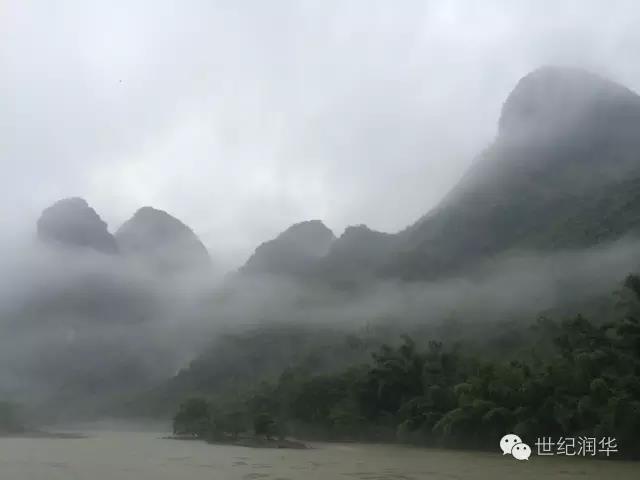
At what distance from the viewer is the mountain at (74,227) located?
68250mm

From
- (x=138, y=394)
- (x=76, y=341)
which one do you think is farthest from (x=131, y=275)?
(x=138, y=394)

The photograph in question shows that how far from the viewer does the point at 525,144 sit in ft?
166

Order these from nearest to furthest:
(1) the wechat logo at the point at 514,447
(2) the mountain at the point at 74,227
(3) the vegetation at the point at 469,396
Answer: (1) the wechat logo at the point at 514,447 < (3) the vegetation at the point at 469,396 < (2) the mountain at the point at 74,227

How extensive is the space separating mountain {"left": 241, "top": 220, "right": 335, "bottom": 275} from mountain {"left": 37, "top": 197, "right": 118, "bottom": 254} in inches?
866

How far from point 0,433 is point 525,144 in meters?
39.3

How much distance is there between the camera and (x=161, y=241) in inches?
2916

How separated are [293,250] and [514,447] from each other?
128 feet

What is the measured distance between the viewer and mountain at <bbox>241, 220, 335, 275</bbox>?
52.3 m

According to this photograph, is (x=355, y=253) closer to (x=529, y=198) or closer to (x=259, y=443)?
(x=529, y=198)

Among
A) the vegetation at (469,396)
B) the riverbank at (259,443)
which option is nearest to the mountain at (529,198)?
the vegetation at (469,396)

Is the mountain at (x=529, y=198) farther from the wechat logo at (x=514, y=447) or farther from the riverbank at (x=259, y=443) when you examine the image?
the wechat logo at (x=514, y=447)

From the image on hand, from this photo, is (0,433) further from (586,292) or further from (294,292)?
(586,292)

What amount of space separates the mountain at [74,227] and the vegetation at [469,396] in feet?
146

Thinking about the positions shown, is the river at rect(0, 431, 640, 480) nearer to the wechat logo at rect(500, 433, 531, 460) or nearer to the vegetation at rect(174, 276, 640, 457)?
the wechat logo at rect(500, 433, 531, 460)
